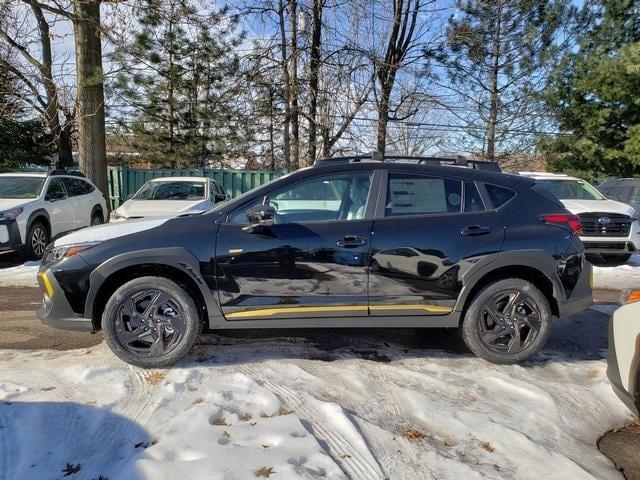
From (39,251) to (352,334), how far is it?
6.85m

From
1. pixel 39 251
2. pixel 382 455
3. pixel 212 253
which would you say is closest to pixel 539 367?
pixel 382 455

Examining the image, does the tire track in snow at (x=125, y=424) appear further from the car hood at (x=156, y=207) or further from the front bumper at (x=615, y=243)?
the front bumper at (x=615, y=243)

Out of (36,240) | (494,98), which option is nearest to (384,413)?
(36,240)

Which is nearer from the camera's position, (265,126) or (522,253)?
(522,253)

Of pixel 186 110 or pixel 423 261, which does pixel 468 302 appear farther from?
pixel 186 110

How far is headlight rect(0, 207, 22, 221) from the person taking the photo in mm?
8341

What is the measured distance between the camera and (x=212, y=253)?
406 centimetres

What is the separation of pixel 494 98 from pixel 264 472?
20444mm

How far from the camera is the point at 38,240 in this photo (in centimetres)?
920

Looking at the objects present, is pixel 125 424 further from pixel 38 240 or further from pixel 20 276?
pixel 38 240

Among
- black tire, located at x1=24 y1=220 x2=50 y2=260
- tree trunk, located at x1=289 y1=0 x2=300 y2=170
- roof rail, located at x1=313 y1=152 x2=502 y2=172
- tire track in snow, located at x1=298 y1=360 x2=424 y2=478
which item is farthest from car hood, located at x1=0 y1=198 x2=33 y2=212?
tree trunk, located at x1=289 y1=0 x2=300 y2=170

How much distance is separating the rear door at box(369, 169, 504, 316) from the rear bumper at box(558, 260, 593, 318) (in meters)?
0.83

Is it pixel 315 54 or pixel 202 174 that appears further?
pixel 202 174

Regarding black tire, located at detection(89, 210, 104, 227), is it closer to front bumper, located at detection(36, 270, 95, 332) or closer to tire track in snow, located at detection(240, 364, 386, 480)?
front bumper, located at detection(36, 270, 95, 332)
